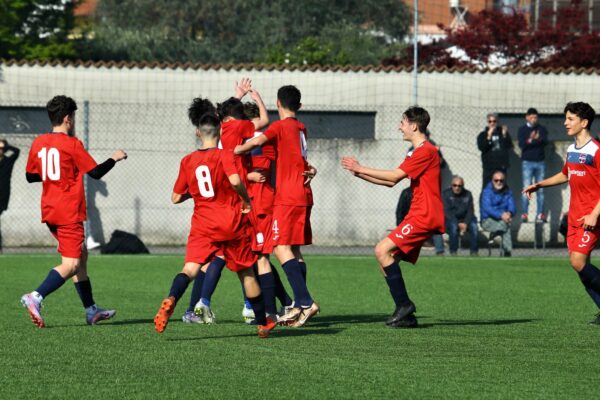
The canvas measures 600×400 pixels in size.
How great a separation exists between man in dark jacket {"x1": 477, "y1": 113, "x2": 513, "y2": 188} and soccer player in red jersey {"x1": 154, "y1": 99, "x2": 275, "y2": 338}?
12.7m

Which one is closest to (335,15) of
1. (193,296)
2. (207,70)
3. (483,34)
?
(483,34)

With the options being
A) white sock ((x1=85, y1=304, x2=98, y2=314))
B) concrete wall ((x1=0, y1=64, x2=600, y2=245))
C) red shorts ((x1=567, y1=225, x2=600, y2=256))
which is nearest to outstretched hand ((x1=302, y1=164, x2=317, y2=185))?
white sock ((x1=85, y1=304, x2=98, y2=314))

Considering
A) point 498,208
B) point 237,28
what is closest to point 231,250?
point 498,208

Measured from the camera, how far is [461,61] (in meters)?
37.8

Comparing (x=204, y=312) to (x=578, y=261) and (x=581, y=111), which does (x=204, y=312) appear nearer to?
(x=578, y=261)

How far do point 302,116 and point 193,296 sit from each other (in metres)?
12.4

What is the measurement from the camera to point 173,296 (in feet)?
31.4

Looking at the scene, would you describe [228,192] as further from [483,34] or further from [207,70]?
[483,34]

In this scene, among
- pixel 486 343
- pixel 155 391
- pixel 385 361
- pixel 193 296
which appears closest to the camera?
pixel 155 391

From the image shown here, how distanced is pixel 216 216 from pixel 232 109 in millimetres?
1716

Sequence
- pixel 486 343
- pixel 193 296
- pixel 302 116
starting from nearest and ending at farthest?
1. pixel 486 343
2. pixel 193 296
3. pixel 302 116

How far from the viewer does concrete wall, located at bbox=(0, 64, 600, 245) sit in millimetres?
22812

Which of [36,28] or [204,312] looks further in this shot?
[36,28]

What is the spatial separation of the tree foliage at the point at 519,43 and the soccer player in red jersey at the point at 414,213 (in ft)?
89.9
